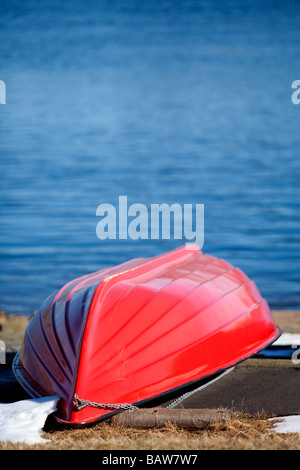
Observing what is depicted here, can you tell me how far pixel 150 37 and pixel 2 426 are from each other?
237ft

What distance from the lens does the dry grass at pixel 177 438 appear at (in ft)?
13.7

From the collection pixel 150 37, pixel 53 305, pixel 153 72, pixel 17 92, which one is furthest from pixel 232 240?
pixel 150 37

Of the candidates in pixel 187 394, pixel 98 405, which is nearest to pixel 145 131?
pixel 187 394

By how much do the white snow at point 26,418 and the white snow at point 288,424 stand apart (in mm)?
1418

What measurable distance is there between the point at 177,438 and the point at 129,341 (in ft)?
3.44

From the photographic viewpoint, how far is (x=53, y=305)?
5.90 m

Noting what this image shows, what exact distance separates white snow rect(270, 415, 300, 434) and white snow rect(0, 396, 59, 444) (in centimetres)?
142

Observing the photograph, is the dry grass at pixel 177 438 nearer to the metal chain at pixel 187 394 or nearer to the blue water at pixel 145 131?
the metal chain at pixel 187 394

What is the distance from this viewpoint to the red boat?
501cm

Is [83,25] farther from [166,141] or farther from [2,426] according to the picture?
[2,426]

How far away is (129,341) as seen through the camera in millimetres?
5234

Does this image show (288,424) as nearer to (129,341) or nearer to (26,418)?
(129,341)

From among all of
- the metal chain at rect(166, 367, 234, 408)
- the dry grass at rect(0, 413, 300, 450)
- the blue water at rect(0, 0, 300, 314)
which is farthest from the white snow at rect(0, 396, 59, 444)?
the blue water at rect(0, 0, 300, 314)

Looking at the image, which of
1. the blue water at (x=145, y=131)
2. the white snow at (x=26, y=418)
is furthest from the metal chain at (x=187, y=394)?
the blue water at (x=145, y=131)
